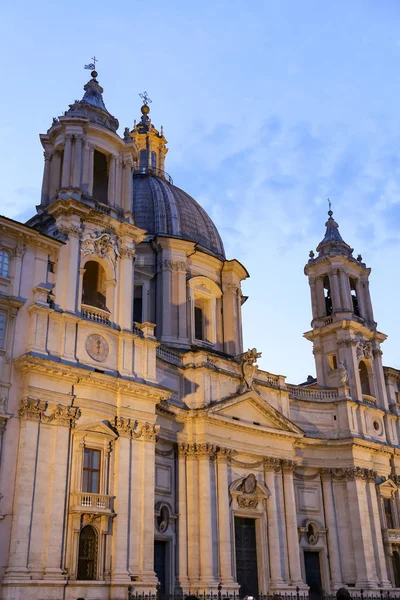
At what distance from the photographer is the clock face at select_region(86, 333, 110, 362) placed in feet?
89.2

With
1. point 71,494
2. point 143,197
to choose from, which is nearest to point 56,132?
point 143,197

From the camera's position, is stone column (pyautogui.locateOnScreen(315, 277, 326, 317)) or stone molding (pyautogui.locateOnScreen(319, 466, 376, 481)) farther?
stone column (pyautogui.locateOnScreen(315, 277, 326, 317))

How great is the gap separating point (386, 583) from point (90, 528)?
1977 cm

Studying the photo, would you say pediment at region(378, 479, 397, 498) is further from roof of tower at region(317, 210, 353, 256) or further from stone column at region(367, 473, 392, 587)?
roof of tower at region(317, 210, 353, 256)

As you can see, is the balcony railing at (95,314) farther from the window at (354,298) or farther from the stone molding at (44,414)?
the window at (354,298)

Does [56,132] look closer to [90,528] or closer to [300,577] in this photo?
[90,528]

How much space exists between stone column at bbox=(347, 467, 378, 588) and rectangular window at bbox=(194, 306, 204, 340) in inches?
461

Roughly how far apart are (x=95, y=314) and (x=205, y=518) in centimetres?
1064

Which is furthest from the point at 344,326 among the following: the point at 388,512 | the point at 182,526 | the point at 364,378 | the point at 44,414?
the point at 44,414

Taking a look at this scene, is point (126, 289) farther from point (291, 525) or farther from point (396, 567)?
point (396, 567)

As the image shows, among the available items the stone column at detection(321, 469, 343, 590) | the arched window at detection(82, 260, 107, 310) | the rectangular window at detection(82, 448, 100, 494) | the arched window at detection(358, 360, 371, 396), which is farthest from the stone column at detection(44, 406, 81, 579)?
the arched window at detection(358, 360, 371, 396)

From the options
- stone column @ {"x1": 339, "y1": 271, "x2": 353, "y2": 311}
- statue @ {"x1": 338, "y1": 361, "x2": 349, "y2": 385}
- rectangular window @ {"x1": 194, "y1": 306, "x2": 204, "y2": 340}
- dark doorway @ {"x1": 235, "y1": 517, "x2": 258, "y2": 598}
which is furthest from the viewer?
stone column @ {"x1": 339, "y1": 271, "x2": 353, "y2": 311}

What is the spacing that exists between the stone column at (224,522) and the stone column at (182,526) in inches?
63.6

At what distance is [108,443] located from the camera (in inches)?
1038
